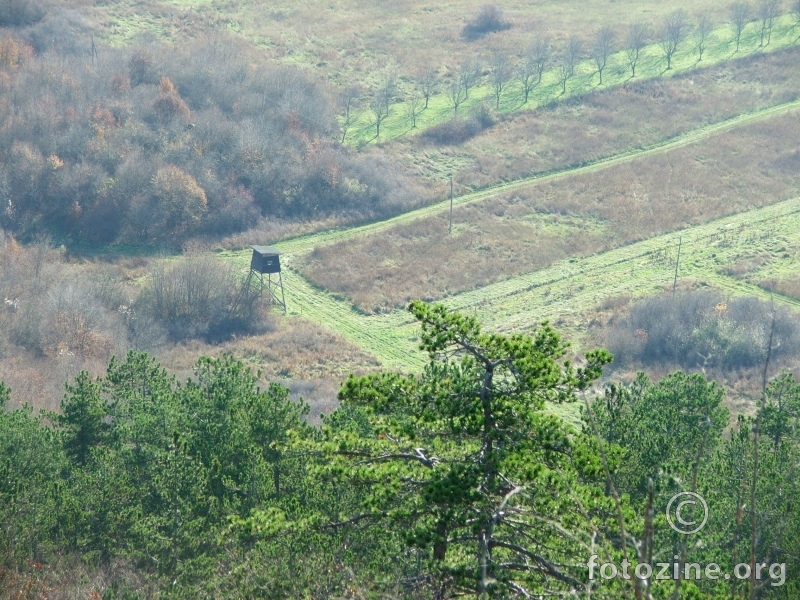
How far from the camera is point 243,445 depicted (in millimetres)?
20891

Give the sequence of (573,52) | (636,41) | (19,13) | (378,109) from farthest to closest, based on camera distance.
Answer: (636,41) → (573,52) → (19,13) → (378,109)

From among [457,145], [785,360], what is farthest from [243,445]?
[457,145]

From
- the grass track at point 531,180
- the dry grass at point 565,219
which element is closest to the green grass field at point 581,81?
the grass track at point 531,180

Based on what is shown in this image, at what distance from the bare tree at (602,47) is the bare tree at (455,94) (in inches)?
458

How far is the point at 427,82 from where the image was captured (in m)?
76.9

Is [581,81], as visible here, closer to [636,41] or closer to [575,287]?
[636,41]

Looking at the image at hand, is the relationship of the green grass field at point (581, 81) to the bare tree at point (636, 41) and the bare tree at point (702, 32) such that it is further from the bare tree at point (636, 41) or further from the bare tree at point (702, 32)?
the bare tree at point (636, 41)

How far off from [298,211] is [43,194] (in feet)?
51.7

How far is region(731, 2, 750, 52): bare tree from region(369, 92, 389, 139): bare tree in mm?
30782

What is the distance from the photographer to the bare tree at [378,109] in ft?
234

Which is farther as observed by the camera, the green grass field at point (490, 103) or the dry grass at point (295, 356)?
the green grass field at point (490, 103)

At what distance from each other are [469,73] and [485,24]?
11217 mm

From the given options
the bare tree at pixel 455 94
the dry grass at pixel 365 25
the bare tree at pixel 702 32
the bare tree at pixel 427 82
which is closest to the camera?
the bare tree at pixel 455 94

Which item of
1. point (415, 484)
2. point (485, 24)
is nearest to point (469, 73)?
point (485, 24)
